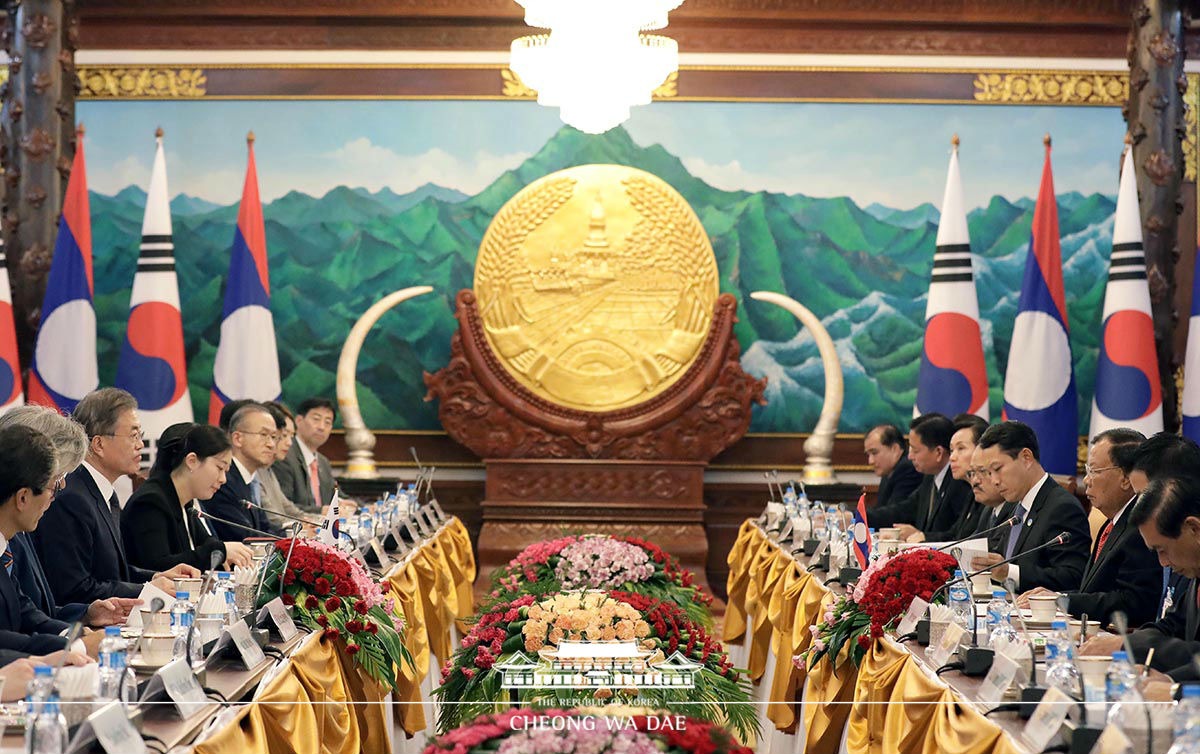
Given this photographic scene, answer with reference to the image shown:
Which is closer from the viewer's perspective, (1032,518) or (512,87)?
(1032,518)

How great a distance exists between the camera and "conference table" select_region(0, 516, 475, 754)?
105 inches

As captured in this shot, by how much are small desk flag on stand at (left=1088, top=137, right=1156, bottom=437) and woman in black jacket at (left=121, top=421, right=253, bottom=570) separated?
5422 millimetres

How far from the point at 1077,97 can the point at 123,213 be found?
649 cm

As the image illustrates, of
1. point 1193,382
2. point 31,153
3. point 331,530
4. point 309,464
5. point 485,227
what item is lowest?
point 309,464

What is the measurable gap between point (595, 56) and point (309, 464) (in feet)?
10.0

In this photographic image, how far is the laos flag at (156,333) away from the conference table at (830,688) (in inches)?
145

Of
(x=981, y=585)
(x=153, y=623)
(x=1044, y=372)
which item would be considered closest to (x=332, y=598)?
(x=153, y=623)

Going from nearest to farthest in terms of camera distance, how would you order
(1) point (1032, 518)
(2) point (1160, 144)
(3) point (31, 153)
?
(1) point (1032, 518)
(2) point (1160, 144)
(3) point (31, 153)

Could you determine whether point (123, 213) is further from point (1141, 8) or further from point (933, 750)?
point (933, 750)

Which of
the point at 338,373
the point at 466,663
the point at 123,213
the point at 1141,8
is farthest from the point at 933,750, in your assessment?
the point at 123,213

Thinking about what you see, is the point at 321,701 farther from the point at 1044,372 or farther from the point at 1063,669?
the point at 1044,372

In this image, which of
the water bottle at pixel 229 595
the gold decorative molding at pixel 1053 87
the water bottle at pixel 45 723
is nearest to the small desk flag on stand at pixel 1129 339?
the gold decorative molding at pixel 1053 87

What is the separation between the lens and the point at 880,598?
152 inches

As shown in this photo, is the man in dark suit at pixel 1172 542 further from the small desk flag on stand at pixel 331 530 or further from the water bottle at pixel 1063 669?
the small desk flag on stand at pixel 331 530
